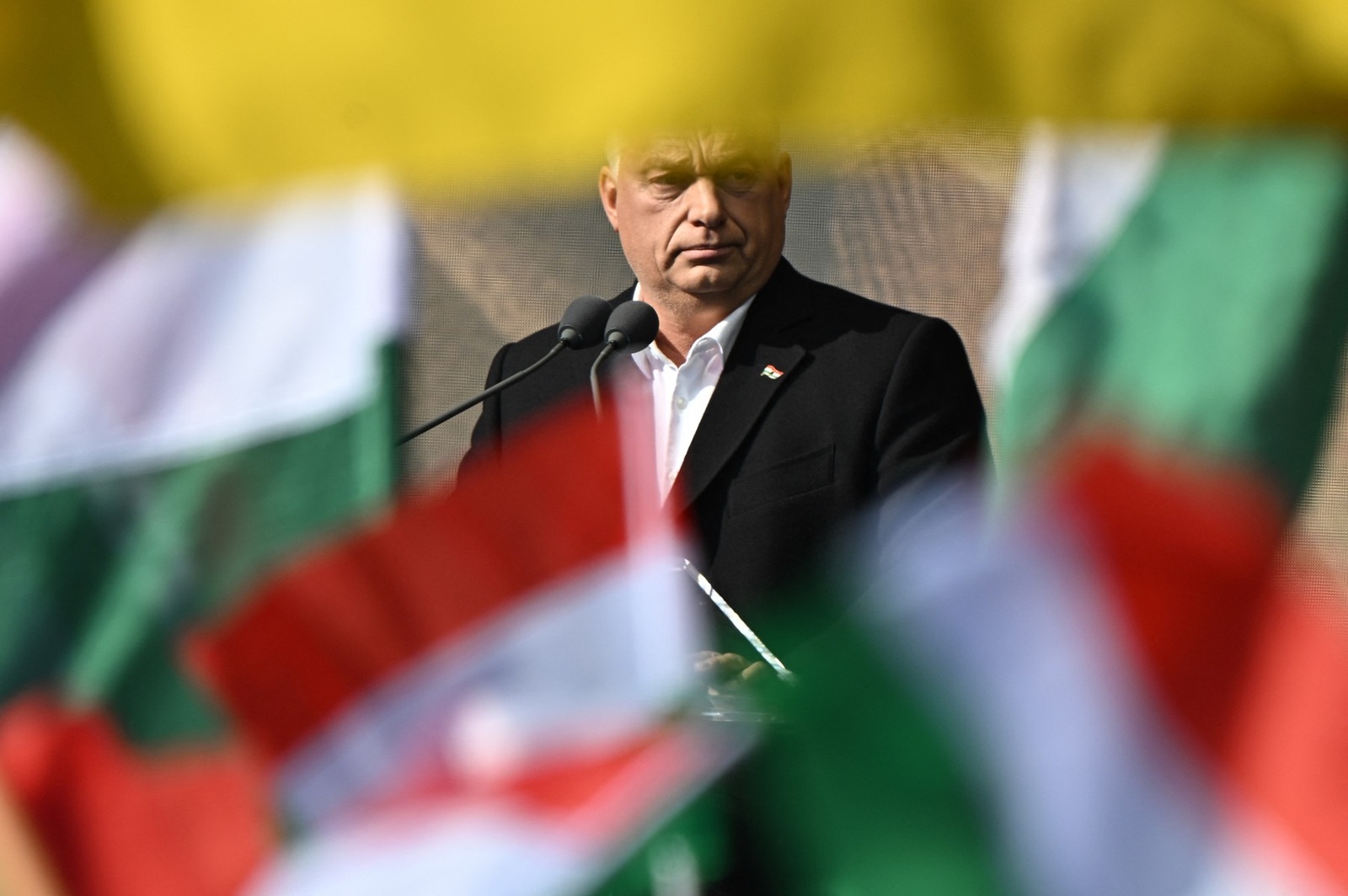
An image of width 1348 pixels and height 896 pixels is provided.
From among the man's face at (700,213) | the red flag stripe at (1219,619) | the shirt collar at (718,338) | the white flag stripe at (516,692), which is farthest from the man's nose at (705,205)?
the red flag stripe at (1219,619)

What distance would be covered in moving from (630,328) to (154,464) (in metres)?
0.46

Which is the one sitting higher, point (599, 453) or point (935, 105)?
point (935, 105)

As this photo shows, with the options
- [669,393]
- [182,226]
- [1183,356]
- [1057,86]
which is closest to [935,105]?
[1057,86]

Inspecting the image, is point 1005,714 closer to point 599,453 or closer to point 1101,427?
point 1101,427

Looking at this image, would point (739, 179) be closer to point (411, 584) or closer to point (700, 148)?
point (700, 148)

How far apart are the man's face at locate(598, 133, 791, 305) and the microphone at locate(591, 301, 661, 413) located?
81 mm

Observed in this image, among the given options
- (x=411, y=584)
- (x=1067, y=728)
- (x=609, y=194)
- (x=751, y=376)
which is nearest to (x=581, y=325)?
(x=609, y=194)

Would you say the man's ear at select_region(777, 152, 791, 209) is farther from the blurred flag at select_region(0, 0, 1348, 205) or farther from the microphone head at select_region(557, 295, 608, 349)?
the blurred flag at select_region(0, 0, 1348, 205)

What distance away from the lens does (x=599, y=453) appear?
44.1 inches

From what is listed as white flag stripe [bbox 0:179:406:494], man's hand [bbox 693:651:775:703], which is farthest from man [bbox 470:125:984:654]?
white flag stripe [bbox 0:179:406:494]

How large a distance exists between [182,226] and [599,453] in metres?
0.30

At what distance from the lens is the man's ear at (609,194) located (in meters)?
1.48

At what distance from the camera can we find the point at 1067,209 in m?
1.09

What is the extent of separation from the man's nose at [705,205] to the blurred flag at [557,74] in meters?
0.41
